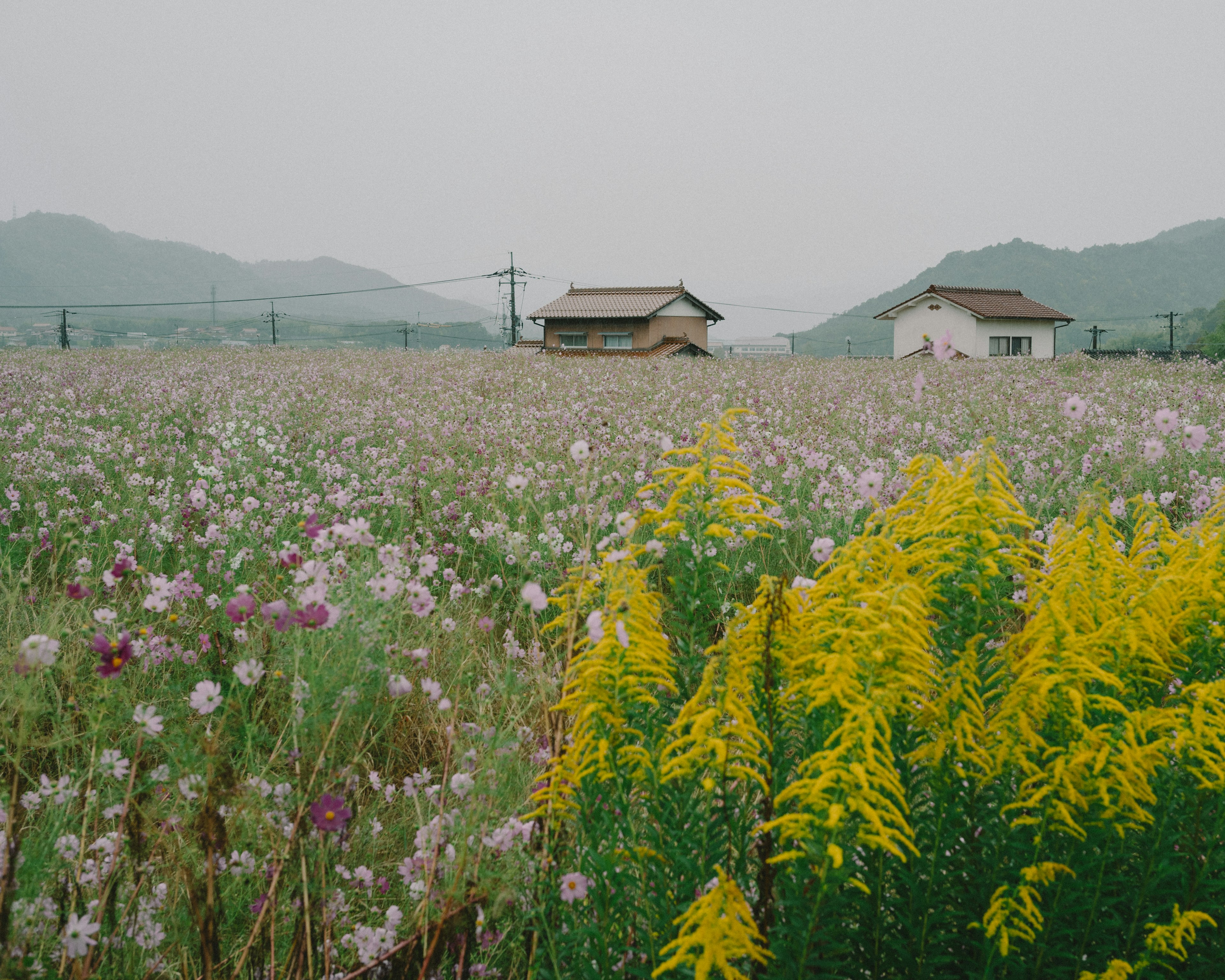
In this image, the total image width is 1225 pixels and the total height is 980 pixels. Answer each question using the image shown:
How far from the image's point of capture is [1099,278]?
145875mm

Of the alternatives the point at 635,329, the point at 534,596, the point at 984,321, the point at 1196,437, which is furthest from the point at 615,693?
the point at 984,321

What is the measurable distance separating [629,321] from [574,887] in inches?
1631

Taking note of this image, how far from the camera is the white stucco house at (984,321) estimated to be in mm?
42469

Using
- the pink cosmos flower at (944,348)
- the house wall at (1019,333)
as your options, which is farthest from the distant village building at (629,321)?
the pink cosmos flower at (944,348)

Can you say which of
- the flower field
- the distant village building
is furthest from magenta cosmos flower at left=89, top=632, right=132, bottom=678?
the distant village building

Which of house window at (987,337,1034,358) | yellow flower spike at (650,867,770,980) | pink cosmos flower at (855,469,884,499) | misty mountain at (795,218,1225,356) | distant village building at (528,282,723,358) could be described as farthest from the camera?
misty mountain at (795,218,1225,356)

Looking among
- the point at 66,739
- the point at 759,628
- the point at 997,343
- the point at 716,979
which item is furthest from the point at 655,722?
the point at 997,343

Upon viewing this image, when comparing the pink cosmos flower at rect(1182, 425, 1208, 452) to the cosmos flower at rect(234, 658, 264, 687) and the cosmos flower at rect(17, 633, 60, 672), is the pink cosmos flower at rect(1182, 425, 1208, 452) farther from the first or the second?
the cosmos flower at rect(17, 633, 60, 672)

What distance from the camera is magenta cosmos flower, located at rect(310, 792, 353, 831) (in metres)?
1.71

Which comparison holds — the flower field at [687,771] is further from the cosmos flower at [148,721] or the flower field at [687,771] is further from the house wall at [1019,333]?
the house wall at [1019,333]

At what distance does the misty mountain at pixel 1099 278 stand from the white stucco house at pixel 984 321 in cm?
9013

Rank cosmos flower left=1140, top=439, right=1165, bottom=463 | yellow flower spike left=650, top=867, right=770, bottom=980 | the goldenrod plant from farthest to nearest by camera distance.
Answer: cosmos flower left=1140, top=439, right=1165, bottom=463 < the goldenrod plant < yellow flower spike left=650, top=867, right=770, bottom=980

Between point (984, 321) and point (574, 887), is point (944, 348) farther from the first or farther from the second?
point (984, 321)

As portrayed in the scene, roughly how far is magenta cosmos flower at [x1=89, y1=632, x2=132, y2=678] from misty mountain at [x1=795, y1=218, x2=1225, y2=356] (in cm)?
13953
